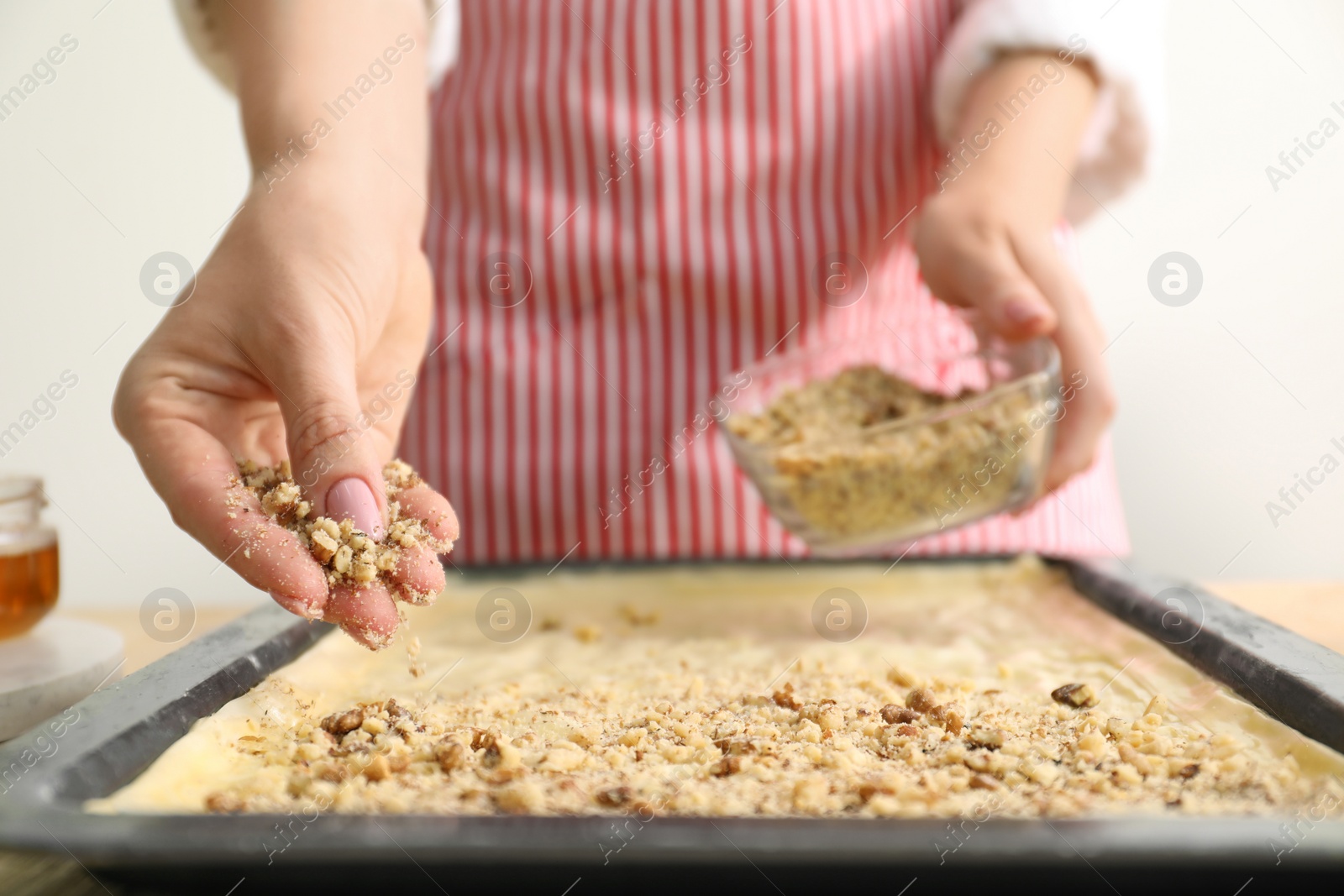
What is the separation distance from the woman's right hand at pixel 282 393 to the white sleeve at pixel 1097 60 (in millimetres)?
800

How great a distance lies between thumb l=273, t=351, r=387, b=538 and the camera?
0.64 metres

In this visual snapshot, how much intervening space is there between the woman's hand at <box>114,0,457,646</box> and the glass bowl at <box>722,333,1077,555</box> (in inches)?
13.3

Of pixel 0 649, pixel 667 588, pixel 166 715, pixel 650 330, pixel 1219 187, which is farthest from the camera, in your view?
pixel 1219 187

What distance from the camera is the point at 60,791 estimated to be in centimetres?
59

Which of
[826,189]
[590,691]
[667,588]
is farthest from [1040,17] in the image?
[590,691]

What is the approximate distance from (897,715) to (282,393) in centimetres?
48

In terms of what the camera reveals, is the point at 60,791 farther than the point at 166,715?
No

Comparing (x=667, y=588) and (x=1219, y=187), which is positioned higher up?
(x=1219, y=187)

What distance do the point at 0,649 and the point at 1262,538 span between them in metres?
2.43

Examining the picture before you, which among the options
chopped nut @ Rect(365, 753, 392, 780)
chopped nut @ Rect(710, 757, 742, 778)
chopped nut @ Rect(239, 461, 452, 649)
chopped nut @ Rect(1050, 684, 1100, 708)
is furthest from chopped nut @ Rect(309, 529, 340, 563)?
chopped nut @ Rect(1050, 684, 1100, 708)

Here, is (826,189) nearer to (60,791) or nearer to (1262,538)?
(60,791)

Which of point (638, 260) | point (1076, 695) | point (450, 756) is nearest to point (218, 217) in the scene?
point (638, 260)

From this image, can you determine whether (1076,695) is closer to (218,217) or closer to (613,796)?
(613,796)

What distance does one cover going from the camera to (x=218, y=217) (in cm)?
218
